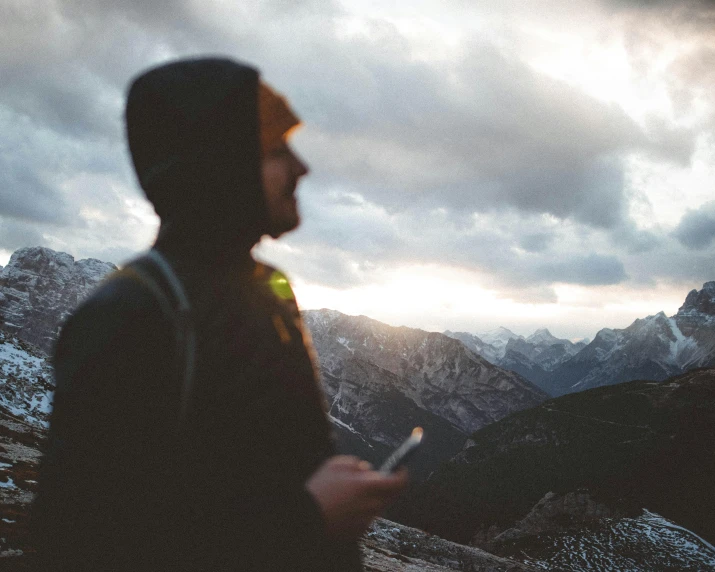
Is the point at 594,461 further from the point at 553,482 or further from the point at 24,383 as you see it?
the point at 24,383

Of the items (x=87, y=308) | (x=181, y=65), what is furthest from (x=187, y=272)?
(x=181, y=65)

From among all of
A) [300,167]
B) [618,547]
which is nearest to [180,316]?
[300,167]

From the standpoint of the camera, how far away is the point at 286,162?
86.1 inches

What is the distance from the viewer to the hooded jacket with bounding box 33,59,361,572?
1513 millimetres

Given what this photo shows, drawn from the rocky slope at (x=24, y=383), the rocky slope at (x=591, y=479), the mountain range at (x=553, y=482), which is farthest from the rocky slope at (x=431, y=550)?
the rocky slope at (x=24, y=383)

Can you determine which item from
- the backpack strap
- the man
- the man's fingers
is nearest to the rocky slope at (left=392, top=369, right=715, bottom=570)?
the man's fingers

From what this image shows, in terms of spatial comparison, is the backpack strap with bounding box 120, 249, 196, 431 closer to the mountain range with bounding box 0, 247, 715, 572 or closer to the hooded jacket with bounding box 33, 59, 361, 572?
the hooded jacket with bounding box 33, 59, 361, 572

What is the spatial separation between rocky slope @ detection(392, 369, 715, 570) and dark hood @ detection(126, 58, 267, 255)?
98555 millimetres

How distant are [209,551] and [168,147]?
5.72ft

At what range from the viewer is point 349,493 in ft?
5.58

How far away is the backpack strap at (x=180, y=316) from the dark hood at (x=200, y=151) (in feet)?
0.76

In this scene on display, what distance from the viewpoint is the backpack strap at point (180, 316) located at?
161cm

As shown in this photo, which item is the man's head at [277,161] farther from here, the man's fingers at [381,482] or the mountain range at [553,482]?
the mountain range at [553,482]

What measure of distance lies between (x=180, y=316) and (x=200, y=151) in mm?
803
